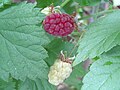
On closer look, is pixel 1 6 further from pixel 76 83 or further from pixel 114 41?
pixel 76 83

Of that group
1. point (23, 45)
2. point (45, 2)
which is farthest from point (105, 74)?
point (45, 2)

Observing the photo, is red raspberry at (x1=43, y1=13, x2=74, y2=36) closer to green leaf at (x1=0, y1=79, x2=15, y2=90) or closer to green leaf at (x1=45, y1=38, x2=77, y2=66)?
green leaf at (x1=45, y1=38, x2=77, y2=66)

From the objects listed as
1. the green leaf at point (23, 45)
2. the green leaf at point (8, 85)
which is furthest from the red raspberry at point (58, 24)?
the green leaf at point (8, 85)

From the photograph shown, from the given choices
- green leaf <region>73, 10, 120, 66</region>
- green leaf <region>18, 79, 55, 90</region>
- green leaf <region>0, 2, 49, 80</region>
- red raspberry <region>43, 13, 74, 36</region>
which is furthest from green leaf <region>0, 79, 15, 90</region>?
green leaf <region>73, 10, 120, 66</region>

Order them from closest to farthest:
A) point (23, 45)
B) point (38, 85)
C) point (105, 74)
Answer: point (105, 74)
point (23, 45)
point (38, 85)

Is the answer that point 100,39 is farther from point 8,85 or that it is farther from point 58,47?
point 8,85

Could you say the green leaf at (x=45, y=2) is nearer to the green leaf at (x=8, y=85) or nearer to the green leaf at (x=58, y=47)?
the green leaf at (x=58, y=47)
